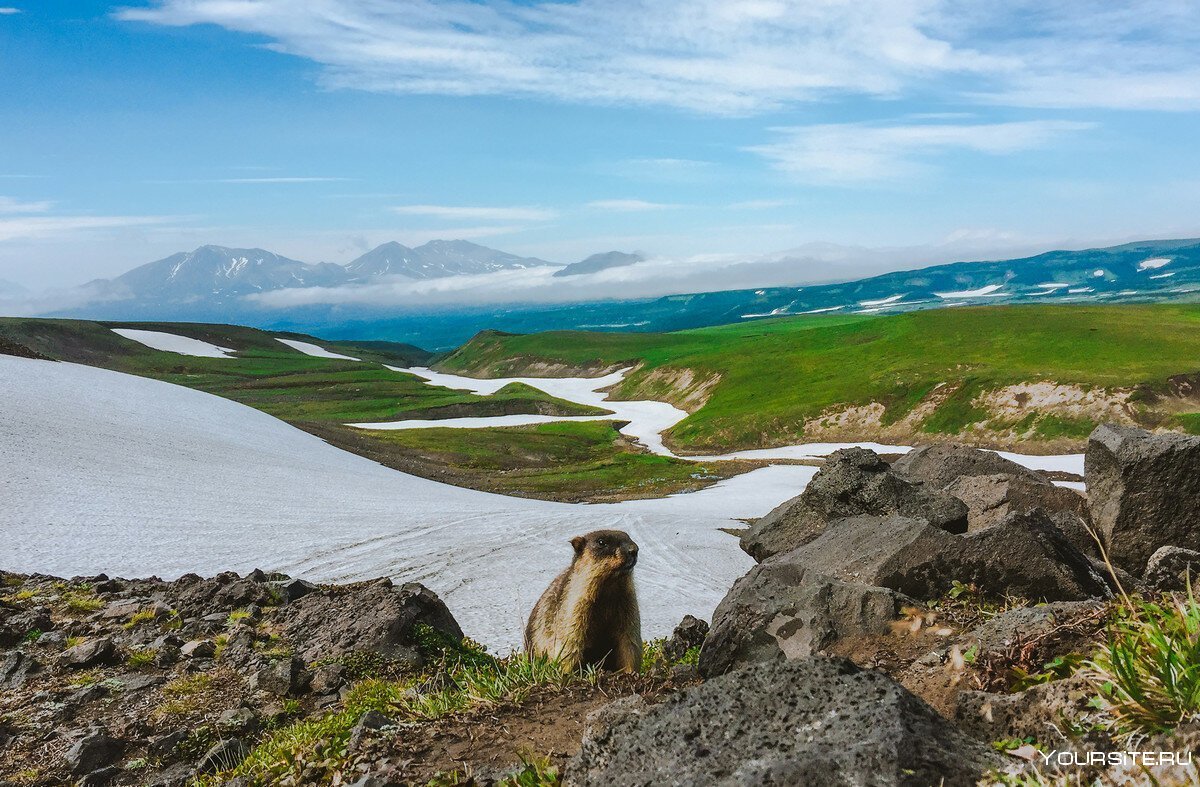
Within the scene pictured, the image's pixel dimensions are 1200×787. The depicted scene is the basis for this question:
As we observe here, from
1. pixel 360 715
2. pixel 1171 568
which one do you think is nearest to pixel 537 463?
pixel 360 715

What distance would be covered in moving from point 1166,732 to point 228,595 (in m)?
14.5

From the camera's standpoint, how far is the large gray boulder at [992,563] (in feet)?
27.5

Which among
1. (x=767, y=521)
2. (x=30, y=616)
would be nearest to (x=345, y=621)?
(x=30, y=616)

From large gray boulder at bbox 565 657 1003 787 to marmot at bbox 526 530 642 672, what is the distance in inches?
131

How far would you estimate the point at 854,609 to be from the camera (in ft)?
24.1

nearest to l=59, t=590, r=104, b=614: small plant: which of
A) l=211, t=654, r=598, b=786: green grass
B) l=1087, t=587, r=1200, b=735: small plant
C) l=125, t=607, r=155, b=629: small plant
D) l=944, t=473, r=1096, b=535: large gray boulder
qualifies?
l=125, t=607, r=155, b=629: small plant

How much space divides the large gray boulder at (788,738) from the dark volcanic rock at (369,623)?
21.5 ft

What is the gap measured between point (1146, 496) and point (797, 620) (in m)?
7.36

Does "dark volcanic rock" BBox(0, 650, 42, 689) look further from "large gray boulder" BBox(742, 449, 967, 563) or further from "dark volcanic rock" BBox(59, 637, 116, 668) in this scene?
"large gray boulder" BBox(742, 449, 967, 563)

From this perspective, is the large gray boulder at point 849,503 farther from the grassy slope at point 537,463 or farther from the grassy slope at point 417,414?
the grassy slope at point 417,414

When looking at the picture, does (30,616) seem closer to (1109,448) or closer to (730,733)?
(730,733)

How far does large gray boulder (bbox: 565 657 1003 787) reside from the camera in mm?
3877

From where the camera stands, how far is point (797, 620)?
761cm

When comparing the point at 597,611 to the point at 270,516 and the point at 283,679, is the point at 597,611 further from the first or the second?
the point at 270,516
